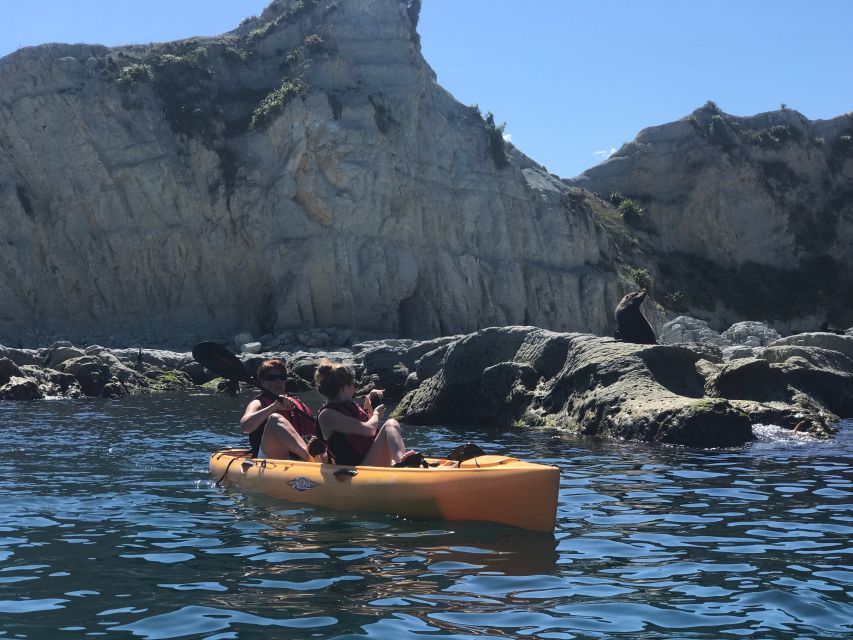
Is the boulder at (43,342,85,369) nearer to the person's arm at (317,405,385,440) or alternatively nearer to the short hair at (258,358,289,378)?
the short hair at (258,358,289,378)

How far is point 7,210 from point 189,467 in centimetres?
2905

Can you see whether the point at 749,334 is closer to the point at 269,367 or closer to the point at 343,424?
the point at 269,367

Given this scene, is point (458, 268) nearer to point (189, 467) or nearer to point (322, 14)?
point (322, 14)

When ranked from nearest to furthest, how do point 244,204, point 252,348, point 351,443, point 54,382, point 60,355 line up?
point 351,443
point 54,382
point 60,355
point 252,348
point 244,204

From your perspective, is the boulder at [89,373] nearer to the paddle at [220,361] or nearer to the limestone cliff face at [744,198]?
the paddle at [220,361]

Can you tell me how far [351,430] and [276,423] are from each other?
1436mm

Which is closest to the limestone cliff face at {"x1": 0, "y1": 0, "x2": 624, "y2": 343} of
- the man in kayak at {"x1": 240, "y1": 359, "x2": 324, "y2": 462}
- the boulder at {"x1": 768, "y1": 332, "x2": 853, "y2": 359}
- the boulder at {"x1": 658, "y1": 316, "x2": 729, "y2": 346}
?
the boulder at {"x1": 658, "y1": 316, "x2": 729, "y2": 346}

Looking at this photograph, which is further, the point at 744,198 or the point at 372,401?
the point at 744,198

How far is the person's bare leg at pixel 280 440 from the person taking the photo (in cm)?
918

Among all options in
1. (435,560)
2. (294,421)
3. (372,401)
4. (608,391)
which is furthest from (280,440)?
(608,391)

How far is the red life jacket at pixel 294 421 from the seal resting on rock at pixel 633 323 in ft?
25.2

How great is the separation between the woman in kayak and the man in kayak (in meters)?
0.81

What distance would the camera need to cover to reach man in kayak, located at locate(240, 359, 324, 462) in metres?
9.23

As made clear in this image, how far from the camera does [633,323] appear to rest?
1631 centimetres
